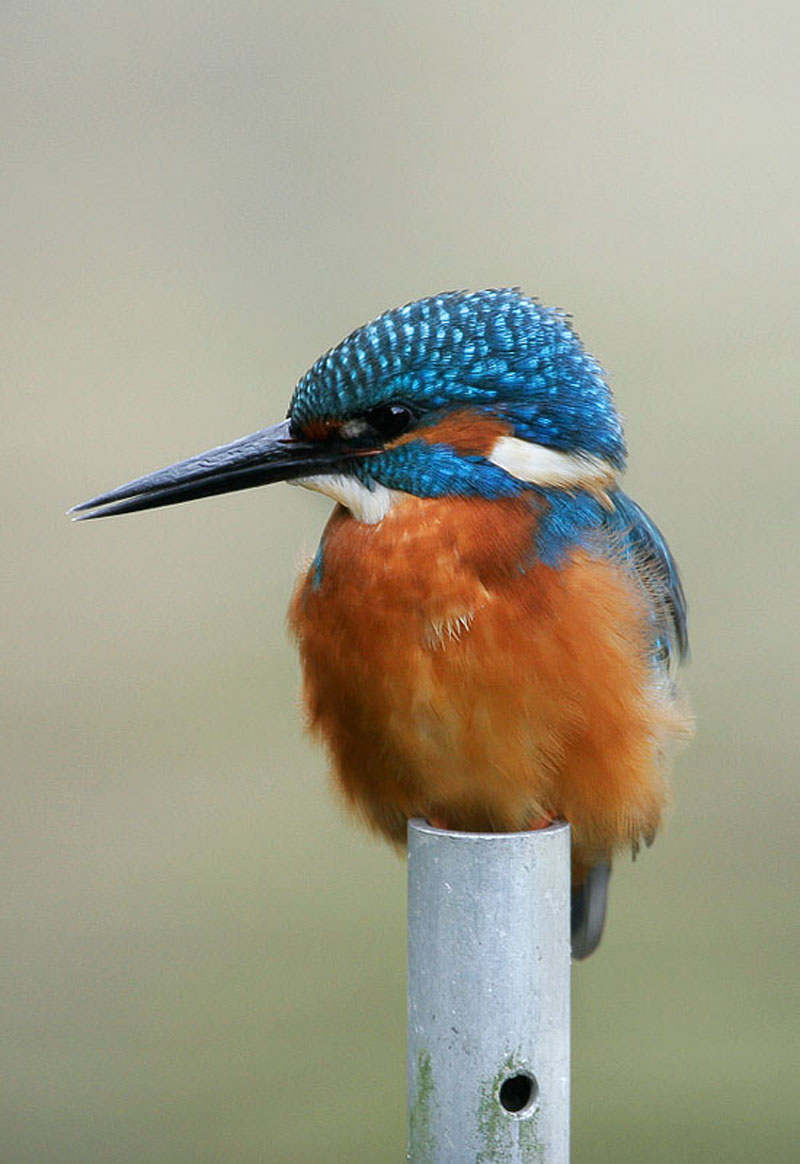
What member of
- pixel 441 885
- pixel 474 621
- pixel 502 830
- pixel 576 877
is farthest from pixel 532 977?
pixel 576 877

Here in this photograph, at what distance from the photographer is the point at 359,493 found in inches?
59.0

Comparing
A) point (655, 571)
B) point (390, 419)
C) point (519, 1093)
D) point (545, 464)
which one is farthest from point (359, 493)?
point (519, 1093)

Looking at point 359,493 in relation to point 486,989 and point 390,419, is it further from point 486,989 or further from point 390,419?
point 486,989

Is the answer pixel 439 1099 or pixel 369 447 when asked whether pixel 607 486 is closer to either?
pixel 369 447

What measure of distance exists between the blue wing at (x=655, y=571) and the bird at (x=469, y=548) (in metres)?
0.02

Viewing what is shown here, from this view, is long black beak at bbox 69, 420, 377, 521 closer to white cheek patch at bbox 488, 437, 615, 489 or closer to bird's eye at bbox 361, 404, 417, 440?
bird's eye at bbox 361, 404, 417, 440

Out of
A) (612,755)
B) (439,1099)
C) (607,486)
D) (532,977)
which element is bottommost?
(439,1099)

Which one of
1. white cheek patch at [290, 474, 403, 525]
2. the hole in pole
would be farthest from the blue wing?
the hole in pole

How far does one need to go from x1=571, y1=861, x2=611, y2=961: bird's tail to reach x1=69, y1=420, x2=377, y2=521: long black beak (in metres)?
0.68

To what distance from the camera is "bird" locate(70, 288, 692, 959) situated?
4.80ft

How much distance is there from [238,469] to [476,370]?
0.25 m

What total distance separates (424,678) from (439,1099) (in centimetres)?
39

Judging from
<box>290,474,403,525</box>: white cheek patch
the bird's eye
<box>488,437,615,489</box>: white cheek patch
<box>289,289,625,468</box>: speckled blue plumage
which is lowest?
<box>290,474,403,525</box>: white cheek patch

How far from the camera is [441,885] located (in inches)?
54.4
